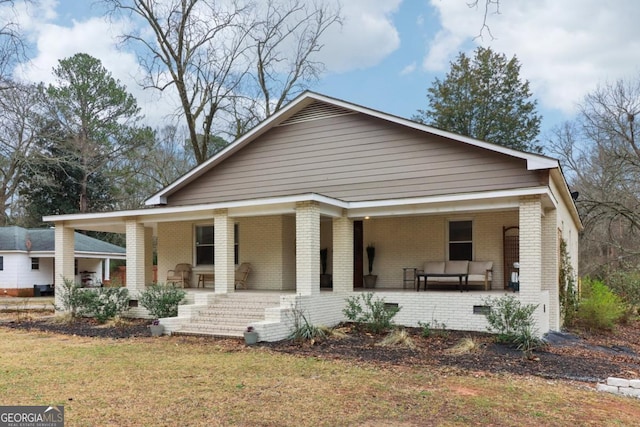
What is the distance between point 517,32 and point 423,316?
289 inches

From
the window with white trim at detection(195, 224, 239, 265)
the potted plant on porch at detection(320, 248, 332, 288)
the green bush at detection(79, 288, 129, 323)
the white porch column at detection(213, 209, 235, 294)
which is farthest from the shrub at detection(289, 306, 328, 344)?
the window with white trim at detection(195, 224, 239, 265)

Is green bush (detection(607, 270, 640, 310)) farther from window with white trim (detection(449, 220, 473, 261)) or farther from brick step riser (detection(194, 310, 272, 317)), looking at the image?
brick step riser (detection(194, 310, 272, 317))

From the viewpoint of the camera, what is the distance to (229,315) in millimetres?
12688

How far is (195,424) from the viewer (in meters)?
5.54

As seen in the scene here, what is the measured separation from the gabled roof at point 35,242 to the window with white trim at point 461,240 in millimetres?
21108

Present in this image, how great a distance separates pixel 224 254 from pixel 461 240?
6.49 metres

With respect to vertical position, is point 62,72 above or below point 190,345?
above

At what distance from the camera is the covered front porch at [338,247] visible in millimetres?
11836

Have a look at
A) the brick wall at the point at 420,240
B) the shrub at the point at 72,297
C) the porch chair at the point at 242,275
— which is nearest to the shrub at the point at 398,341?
the brick wall at the point at 420,240

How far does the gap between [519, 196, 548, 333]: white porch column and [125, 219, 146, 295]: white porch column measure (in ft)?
34.3

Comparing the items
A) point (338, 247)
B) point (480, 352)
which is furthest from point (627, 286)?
point (480, 352)

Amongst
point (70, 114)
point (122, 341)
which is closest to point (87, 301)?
point (122, 341)

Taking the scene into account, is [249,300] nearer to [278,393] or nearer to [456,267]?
[456,267]

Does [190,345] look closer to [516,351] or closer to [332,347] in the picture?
[332,347]
